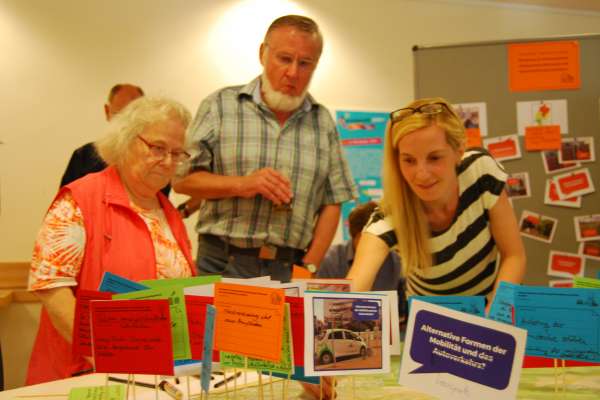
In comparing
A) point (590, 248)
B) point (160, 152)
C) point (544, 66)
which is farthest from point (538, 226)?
point (160, 152)

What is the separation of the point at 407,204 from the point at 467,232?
0.20 meters

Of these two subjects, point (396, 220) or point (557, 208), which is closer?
point (396, 220)

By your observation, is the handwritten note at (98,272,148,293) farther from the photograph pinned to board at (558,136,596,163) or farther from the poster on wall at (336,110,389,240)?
the poster on wall at (336,110,389,240)

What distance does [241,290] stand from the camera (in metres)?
0.99

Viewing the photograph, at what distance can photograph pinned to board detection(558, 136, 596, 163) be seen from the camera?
3.26m

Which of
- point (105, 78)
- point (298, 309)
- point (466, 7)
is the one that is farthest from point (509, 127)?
point (298, 309)

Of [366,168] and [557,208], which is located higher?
[366,168]

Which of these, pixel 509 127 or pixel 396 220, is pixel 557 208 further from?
pixel 396 220

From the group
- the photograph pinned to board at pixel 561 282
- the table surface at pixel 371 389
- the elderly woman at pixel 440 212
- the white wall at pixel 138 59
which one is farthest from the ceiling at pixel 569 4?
the table surface at pixel 371 389

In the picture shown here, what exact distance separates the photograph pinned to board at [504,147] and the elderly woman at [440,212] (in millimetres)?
1530

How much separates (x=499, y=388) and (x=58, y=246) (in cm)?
124

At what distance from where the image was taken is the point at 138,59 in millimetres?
3609

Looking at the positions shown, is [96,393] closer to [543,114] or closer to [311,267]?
[311,267]

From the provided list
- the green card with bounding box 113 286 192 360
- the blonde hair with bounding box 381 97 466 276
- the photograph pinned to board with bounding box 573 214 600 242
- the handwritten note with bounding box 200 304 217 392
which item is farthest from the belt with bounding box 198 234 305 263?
the photograph pinned to board with bounding box 573 214 600 242
